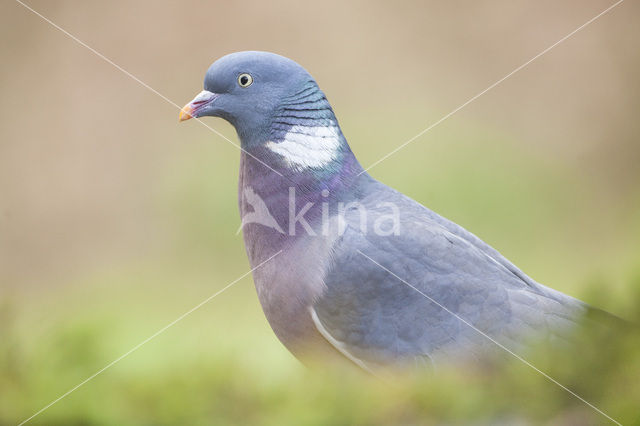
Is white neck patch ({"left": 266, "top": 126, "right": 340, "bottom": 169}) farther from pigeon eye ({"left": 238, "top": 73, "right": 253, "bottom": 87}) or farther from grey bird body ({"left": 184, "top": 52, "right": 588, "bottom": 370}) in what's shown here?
pigeon eye ({"left": 238, "top": 73, "right": 253, "bottom": 87})

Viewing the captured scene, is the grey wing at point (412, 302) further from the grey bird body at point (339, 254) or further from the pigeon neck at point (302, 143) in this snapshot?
the pigeon neck at point (302, 143)

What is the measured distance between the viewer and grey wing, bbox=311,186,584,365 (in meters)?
1.34

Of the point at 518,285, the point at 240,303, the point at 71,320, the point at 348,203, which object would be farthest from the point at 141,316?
the point at 71,320

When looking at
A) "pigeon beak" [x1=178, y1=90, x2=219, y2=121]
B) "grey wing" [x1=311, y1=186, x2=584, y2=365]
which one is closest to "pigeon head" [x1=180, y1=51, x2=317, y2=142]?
"pigeon beak" [x1=178, y1=90, x2=219, y2=121]

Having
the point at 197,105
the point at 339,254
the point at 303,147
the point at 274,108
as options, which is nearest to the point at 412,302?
the point at 339,254

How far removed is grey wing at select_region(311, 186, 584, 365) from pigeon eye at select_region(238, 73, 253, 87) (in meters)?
0.37

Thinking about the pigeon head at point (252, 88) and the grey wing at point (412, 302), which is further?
the pigeon head at point (252, 88)

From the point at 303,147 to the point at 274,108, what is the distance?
0.10m

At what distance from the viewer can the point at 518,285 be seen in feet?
4.77

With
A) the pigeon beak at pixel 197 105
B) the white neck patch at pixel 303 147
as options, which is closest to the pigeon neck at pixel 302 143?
the white neck patch at pixel 303 147

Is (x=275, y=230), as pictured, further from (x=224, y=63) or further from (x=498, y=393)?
(x=498, y=393)

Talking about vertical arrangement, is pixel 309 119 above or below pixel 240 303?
above

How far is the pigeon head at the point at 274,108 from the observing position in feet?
4.73

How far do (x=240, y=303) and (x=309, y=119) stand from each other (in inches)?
38.9
